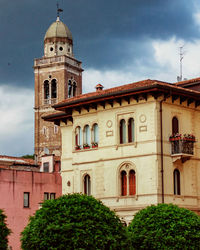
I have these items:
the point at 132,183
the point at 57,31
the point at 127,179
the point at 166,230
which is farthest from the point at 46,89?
the point at 166,230

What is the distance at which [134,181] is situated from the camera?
131 feet

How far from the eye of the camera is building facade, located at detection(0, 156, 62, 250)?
47.4 m

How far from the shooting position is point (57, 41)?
98.1 m

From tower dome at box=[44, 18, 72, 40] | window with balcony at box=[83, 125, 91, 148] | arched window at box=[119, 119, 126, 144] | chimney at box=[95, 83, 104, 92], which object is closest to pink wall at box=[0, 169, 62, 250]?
window with balcony at box=[83, 125, 91, 148]

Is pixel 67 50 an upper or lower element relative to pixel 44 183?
upper

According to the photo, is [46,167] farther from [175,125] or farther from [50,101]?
[50,101]

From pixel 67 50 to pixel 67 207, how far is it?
238ft

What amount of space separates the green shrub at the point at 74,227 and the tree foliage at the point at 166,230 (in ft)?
11.4

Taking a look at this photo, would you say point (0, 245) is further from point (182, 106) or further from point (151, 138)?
point (182, 106)

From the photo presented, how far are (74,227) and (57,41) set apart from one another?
73.4 m

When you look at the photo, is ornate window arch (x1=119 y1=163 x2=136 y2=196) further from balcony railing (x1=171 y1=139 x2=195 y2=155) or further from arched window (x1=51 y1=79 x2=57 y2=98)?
arched window (x1=51 y1=79 x2=57 y2=98)

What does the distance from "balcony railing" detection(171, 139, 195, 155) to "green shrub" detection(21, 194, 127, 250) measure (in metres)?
11.8

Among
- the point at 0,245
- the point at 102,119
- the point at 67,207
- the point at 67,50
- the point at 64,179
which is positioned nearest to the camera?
the point at 67,207

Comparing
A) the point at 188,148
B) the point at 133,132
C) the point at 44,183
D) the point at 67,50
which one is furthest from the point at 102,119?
the point at 67,50
